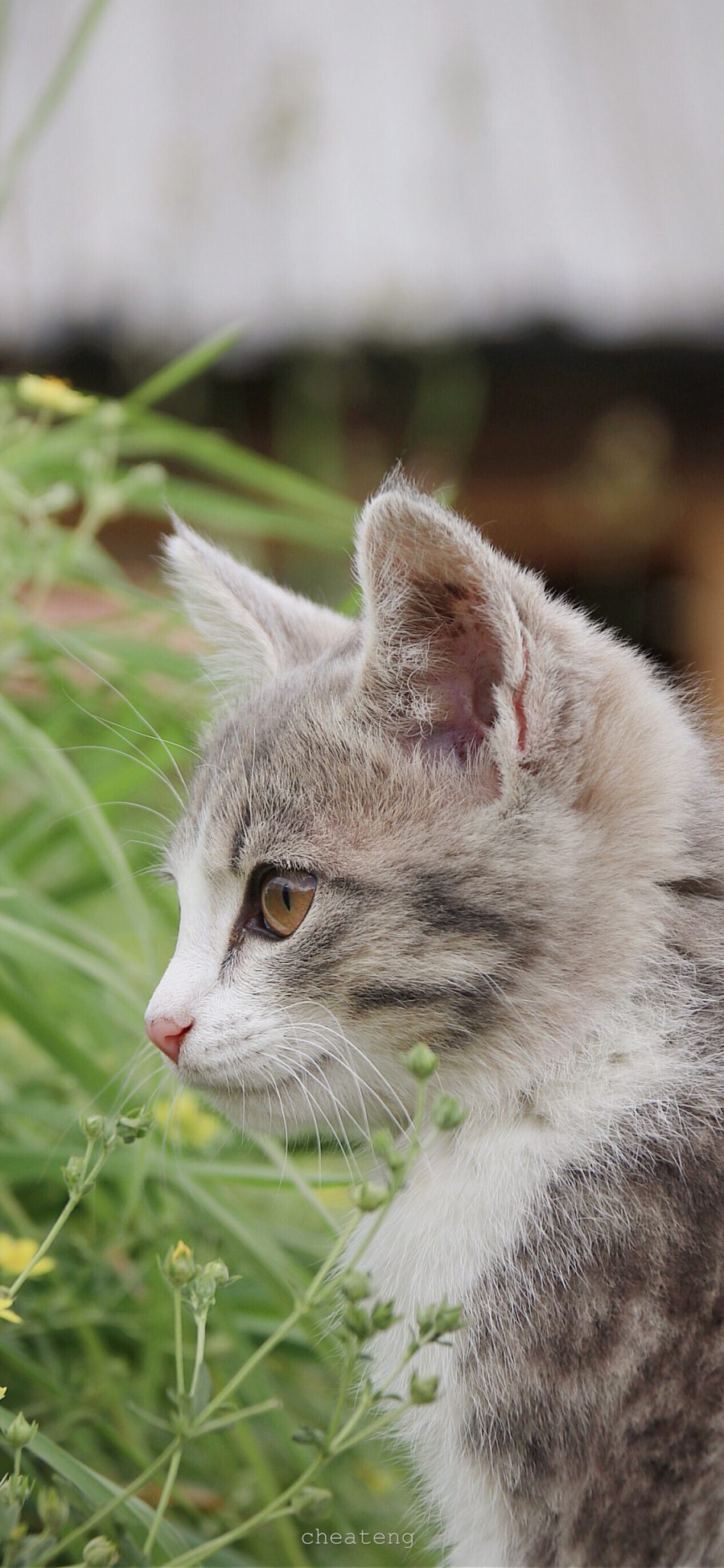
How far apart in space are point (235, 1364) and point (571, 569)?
350 centimetres

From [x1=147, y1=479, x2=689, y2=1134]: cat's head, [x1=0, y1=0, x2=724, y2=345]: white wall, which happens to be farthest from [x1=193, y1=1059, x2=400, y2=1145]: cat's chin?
[x1=0, y1=0, x2=724, y2=345]: white wall

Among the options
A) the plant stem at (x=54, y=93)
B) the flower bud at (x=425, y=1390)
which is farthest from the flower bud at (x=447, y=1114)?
the plant stem at (x=54, y=93)

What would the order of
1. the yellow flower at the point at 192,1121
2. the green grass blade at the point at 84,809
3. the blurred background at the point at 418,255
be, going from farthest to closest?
the blurred background at the point at 418,255
the yellow flower at the point at 192,1121
the green grass blade at the point at 84,809

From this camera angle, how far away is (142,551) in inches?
151

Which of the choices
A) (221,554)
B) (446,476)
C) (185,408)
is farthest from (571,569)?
(221,554)

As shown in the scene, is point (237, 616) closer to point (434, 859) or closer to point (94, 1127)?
point (434, 859)

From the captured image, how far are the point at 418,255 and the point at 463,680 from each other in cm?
292

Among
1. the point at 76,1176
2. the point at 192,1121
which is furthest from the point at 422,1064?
the point at 192,1121

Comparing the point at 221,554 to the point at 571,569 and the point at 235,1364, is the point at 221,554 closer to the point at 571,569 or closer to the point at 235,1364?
the point at 235,1364

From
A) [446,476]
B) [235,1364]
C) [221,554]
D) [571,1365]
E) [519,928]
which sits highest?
[446,476]

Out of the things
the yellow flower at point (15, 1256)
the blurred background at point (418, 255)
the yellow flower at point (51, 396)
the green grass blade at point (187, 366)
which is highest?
the blurred background at point (418, 255)

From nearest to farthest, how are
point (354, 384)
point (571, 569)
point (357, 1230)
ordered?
point (357, 1230)
point (354, 384)
point (571, 569)

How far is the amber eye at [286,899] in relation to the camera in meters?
1.24

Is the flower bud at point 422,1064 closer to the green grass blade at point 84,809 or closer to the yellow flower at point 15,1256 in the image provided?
the yellow flower at point 15,1256
